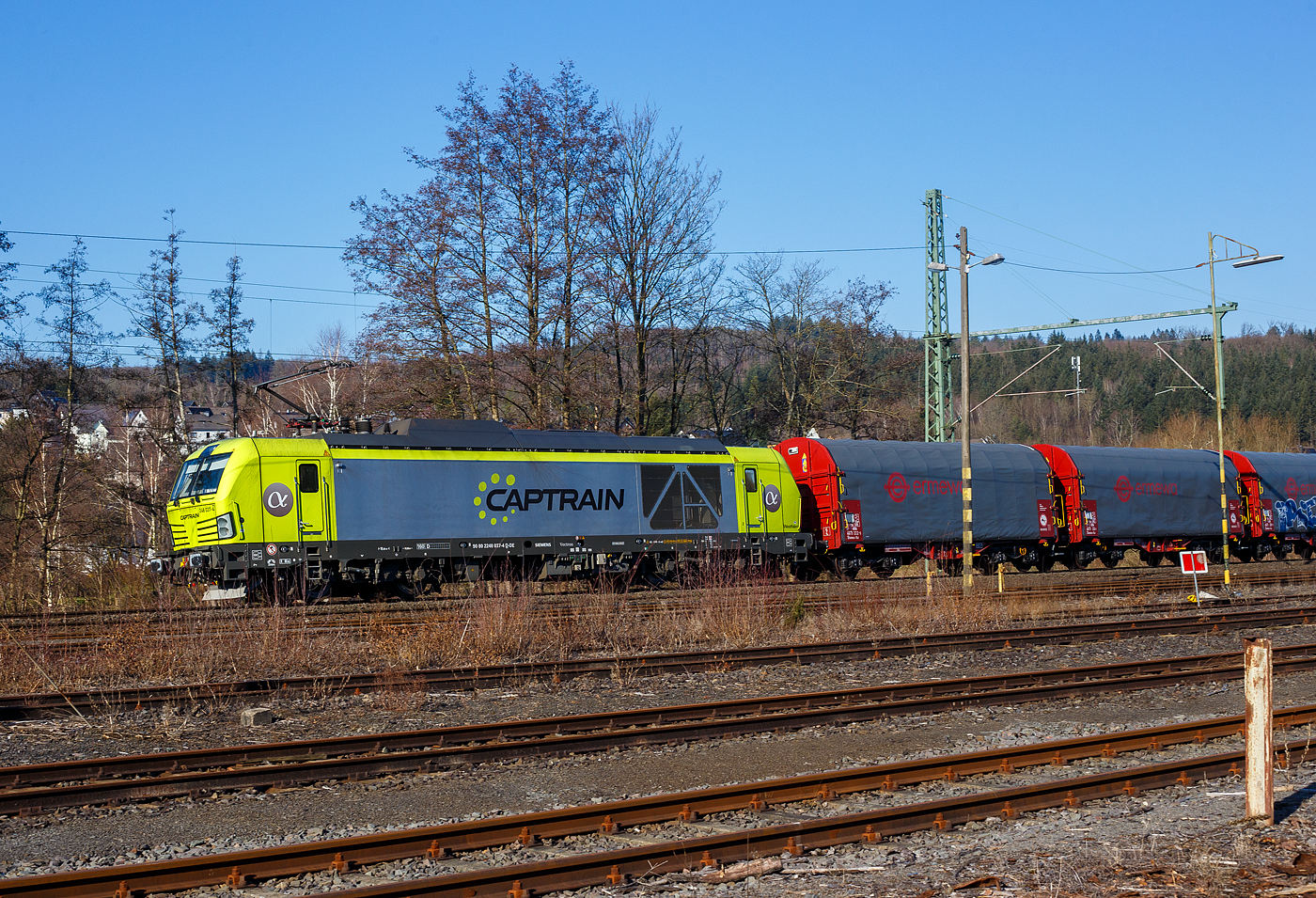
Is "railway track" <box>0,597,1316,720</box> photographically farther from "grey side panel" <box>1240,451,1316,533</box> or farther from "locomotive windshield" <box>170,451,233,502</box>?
"grey side panel" <box>1240,451,1316,533</box>

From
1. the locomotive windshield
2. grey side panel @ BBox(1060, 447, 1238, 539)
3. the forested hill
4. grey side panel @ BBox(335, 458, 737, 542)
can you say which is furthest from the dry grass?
the forested hill

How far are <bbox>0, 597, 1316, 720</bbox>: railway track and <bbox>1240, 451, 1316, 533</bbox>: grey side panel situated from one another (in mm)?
15679

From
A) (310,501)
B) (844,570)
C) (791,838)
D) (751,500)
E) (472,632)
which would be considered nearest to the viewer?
(791,838)

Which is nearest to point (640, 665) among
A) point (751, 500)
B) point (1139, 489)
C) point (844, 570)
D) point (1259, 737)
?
point (1259, 737)

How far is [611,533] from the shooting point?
21.9 m

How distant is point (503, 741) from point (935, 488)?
19015mm

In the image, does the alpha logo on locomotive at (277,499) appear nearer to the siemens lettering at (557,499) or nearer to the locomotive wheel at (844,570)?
the siemens lettering at (557,499)

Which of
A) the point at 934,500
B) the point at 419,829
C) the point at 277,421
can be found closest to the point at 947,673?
the point at 419,829

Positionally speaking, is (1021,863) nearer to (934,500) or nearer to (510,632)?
(510,632)

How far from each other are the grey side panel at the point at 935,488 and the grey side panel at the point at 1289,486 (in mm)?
9154

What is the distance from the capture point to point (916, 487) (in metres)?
26.2

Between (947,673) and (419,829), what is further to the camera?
(947,673)

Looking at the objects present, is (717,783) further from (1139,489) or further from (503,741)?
(1139,489)

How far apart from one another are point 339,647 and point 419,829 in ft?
26.1
